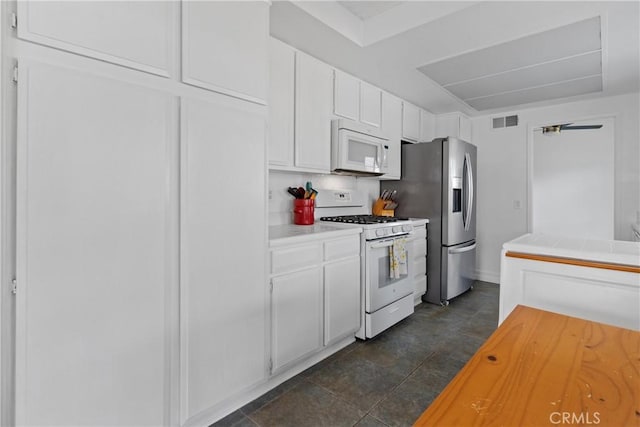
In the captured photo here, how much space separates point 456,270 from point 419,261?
1.72ft

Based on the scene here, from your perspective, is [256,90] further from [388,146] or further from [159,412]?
[388,146]

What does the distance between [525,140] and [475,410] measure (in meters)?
4.62

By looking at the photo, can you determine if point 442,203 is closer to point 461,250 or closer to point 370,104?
point 461,250

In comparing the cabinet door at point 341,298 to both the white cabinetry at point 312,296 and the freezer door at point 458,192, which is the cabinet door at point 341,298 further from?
the freezer door at point 458,192

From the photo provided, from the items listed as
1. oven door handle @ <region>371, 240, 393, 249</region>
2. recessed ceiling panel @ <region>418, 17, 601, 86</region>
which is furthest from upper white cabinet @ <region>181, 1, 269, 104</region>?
recessed ceiling panel @ <region>418, 17, 601, 86</region>

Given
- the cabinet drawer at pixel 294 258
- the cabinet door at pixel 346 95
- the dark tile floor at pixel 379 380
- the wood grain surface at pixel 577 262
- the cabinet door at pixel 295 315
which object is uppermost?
the cabinet door at pixel 346 95

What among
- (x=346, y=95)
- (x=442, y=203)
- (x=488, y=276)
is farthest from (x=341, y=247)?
(x=488, y=276)

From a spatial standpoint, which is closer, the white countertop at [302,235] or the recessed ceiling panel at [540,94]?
the white countertop at [302,235]

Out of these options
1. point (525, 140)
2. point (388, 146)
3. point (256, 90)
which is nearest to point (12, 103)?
point (256, 90)

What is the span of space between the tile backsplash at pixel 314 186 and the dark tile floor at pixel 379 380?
123cm

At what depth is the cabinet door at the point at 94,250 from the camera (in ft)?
3.74

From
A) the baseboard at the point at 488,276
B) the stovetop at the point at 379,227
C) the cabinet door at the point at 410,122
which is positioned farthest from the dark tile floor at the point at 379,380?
the cabinet door at the point at 410,122

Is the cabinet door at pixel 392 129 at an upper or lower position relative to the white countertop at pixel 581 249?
upper

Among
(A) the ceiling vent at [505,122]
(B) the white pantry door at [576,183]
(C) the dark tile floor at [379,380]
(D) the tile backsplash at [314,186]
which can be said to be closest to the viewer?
(C) the dark tile floor at [379,380]
